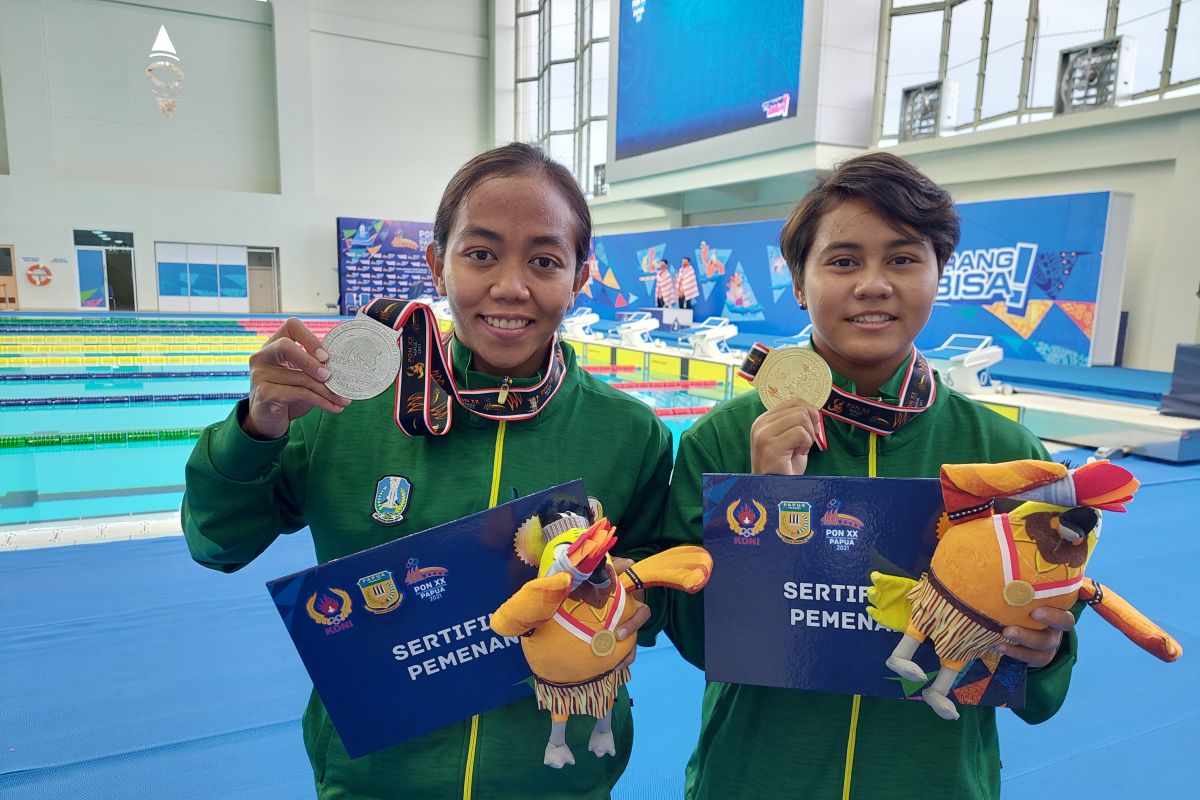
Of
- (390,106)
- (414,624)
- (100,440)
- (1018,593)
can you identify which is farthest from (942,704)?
(390,106)

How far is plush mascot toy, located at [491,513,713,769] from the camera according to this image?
917mm

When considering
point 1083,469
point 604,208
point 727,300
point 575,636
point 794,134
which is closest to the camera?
point 1083,469

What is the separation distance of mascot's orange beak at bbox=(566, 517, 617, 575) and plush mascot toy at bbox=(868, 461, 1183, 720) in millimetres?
395

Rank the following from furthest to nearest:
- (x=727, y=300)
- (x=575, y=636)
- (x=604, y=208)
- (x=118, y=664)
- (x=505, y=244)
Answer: (x=604, y=208) → (x=727, y=300) → (x=118, y=664) → (x=505, y=244) → (x=575, y=636)

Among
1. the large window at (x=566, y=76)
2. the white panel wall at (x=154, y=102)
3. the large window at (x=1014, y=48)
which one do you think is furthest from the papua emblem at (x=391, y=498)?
the white panel wall at (x=154, y=102)

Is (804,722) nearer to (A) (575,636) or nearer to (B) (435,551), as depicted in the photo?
(A) (575,636)

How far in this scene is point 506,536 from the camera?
1.02 metres

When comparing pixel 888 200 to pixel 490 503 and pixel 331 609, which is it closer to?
pixel 490 503

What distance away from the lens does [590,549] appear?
91cm

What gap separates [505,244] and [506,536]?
458 mm

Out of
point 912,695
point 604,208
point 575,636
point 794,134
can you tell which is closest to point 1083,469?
point 912,695

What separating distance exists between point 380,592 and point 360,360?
0.34 m

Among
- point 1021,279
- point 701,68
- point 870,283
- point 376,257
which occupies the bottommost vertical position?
point 870,283

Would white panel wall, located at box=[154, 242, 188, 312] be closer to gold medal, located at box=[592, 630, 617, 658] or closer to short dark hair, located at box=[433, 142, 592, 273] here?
short dark hair, located at box=[433, 142, 592, 273]
